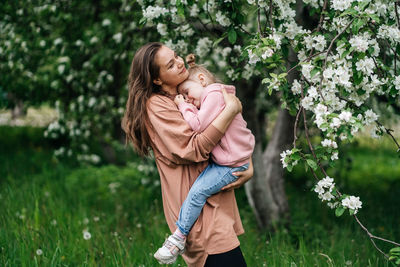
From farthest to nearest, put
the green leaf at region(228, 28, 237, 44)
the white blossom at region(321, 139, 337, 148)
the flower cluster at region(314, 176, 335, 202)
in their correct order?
the green leaf at region(228, 28, 237, 44), the flower cluster at region(314, 176, 335, 202), the white blossom at region(321, 139, 337, 148)

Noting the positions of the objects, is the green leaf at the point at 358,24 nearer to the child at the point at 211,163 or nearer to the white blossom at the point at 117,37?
the child at the point at 211,163

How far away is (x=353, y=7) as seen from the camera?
2018 mm

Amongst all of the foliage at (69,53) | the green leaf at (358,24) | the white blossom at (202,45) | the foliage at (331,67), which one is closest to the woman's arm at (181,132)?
the foliage at (331,67)

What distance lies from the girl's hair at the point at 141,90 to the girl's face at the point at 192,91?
0.16 m

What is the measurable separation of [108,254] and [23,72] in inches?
109

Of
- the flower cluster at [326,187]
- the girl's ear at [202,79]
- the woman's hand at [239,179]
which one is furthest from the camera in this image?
the girl's ear at [202,79]

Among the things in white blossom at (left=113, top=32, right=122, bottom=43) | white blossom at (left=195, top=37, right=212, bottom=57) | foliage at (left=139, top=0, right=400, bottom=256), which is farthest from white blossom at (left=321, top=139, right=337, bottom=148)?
white blossom at (left=113, top=32, right=122, bottom=43)

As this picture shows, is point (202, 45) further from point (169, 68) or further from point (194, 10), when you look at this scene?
point (169, 68)

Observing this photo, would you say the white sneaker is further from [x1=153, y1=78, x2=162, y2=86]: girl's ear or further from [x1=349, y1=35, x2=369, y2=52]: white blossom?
[x1=349, y1=35, x2=369, y2=52]: white blossom

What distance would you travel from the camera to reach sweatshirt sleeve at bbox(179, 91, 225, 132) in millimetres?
2066

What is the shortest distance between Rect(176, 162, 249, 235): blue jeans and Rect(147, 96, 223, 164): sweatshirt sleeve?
0.10 metres

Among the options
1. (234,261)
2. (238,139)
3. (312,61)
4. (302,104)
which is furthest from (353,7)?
(234,261)

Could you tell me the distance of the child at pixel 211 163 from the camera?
2053 mm

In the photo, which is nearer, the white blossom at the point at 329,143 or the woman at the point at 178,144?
the white blossom at the point at 329,143
